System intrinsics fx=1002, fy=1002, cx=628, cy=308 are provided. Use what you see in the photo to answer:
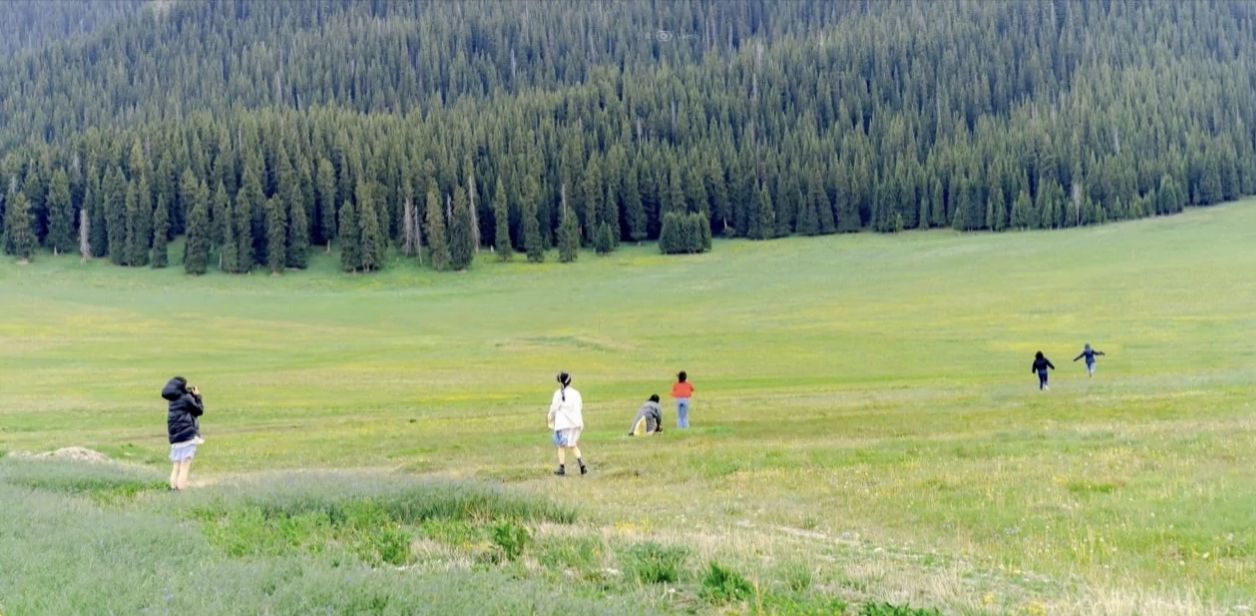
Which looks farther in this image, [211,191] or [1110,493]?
[211,191]

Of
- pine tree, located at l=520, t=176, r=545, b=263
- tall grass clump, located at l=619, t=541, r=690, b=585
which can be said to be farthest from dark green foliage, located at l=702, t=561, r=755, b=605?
pine tree, located at l=520, t=176, r=545, b=263

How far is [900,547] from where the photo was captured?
13352 millimetres

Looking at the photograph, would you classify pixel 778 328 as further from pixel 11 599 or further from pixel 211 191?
pixel 211 191

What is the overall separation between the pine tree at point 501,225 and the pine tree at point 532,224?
7.88 ft

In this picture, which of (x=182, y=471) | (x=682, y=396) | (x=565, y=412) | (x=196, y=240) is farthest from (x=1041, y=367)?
(x=196, y=240)

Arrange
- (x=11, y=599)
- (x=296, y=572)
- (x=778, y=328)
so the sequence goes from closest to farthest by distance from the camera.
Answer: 1. (x=11, y=599)
2. (x=296, y=572)
3. (x=778, y=328)

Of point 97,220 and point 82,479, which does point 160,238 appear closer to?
point 97,220

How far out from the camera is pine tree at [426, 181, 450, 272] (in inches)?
4914

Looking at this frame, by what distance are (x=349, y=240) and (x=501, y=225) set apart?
19.7 metres

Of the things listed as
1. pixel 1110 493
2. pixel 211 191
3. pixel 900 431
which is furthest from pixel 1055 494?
pixel 211 191

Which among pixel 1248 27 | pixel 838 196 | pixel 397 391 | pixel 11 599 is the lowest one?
pixel 397 391

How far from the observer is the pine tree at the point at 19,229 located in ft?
413

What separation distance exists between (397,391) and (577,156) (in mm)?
104453

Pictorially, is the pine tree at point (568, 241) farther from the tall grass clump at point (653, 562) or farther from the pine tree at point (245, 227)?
the tall grass clump at point (653, 562)
